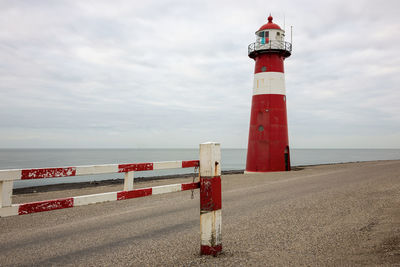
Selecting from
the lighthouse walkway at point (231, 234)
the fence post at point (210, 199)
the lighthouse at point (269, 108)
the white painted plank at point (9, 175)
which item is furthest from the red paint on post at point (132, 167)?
the lighthouse at point (269, 108)

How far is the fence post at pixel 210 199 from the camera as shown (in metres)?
3.70

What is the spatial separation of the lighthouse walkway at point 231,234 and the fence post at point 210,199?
0.61ft

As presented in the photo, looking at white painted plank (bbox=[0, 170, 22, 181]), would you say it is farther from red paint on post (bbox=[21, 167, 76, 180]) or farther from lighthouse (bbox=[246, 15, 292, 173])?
lighthouse (bbox=[246, 15, 292, 173])

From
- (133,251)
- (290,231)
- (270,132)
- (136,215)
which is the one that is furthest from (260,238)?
(270,132)

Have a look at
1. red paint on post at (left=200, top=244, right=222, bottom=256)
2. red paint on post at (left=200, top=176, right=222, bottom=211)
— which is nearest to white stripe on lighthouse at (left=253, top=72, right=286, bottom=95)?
red paint on post at (left=200, top=176, right=222, bottom=211)

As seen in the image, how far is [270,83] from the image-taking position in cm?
1870

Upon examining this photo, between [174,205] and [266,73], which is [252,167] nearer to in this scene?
[266,73]

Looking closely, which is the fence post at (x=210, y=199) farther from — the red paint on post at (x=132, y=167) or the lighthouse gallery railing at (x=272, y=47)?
the lighthouse gallery railing at (x=272, y=47)

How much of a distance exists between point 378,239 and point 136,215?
4818 millimetres

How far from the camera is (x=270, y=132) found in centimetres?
1861

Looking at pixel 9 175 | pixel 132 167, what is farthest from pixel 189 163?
pixel 9 175

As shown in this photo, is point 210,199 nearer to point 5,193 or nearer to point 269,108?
point 5,193

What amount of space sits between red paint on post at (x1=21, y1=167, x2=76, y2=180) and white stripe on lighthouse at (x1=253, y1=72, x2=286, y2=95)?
668 inches

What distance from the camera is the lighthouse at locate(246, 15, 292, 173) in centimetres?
1862
